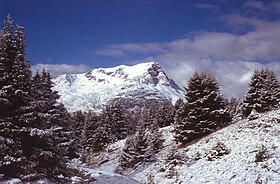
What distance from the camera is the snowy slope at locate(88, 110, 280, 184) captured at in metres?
20.3

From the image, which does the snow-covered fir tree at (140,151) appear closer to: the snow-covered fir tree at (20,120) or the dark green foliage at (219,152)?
the dark green foliage at (219,152)

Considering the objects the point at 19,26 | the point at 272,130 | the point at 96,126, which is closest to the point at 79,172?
the point at 19,26

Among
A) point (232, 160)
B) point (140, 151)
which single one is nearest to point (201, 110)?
point (140, 151)

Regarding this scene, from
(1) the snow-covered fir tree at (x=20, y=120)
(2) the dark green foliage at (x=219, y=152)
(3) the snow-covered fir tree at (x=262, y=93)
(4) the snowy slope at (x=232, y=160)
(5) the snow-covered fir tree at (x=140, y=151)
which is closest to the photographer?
(1) the snow-covered fir tree at (x=20, y=120)

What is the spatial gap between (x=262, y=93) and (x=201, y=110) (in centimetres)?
676

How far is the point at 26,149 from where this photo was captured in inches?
704

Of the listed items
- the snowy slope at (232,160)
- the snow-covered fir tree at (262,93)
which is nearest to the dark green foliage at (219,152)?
the snowy slope at (232,160)

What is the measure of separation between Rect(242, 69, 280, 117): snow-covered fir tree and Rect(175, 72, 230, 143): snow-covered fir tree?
285 cm

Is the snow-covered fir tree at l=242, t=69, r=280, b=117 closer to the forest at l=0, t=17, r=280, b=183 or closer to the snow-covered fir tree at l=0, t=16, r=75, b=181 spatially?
the forest at l=0, t=17, r=280, b=183

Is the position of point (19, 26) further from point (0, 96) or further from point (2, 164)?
point (2, 164)

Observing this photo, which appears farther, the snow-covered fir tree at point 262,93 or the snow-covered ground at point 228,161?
the snow-covered fir tree at point 262,93

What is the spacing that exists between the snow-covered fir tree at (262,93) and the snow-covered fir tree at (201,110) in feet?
9.34

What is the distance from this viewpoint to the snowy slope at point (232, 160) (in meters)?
20.3

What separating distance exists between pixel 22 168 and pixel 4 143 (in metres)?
1.70
